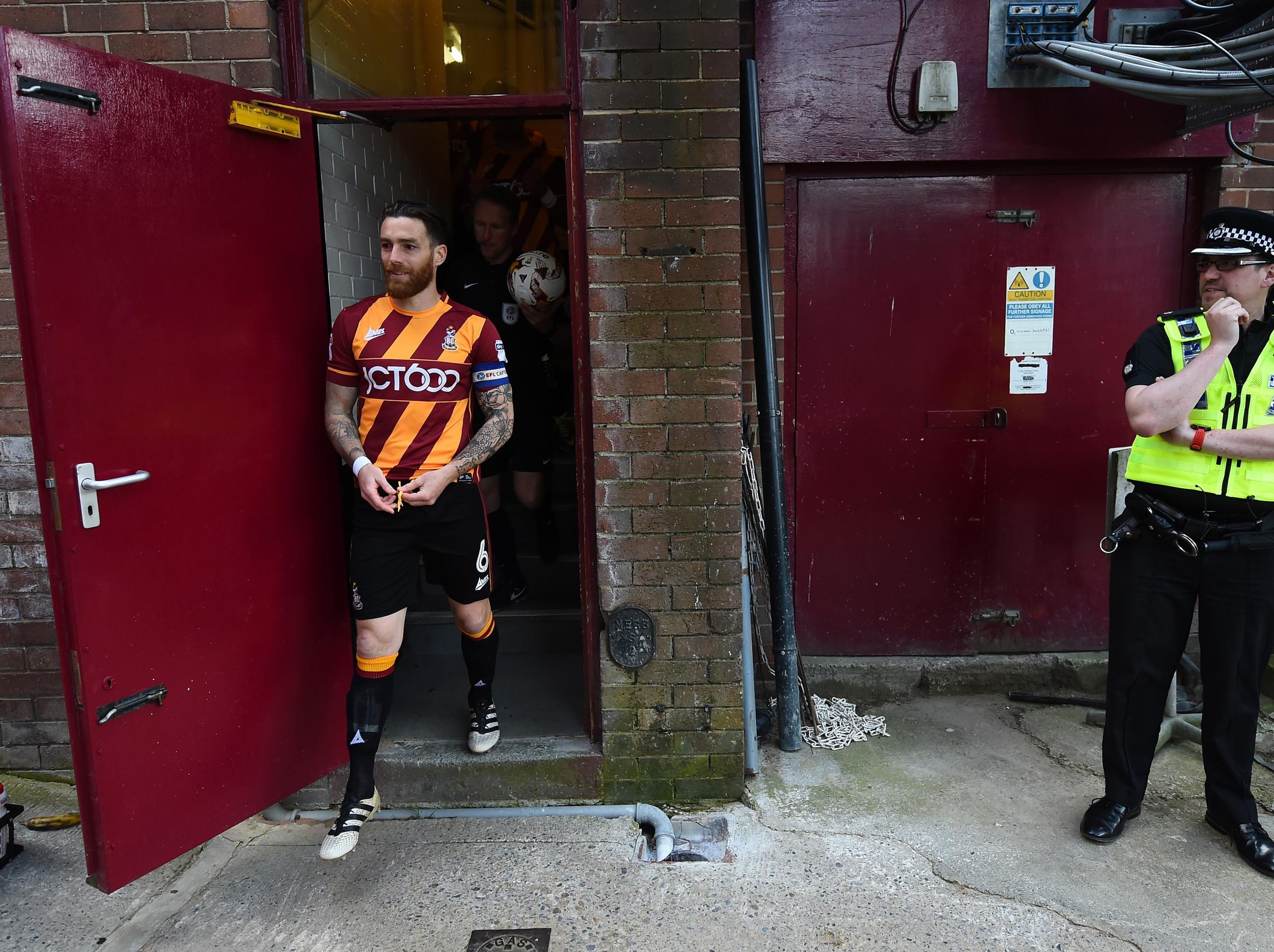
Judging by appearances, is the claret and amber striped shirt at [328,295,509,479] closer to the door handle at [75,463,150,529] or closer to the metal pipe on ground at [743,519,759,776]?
the door handle at [75,463,150,529]

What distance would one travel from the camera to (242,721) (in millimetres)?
2980

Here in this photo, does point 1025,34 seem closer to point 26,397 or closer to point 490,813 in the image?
point 490,813

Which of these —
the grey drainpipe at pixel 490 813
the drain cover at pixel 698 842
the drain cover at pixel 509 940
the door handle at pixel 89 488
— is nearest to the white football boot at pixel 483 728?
the grey drainpipe at pixel 490 813

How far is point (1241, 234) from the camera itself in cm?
275

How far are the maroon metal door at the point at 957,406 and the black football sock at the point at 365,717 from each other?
2074 millimetres

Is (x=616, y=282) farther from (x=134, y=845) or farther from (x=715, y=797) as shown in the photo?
(x=134, y=845)

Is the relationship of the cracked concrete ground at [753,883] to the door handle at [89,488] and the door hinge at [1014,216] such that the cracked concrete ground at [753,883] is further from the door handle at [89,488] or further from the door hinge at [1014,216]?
the door hinge at [1014,216]

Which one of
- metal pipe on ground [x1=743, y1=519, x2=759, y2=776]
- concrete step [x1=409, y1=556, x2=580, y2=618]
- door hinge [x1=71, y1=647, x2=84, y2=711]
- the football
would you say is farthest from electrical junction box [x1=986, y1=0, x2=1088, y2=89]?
door hinge [x1=71, y1=647, x2=84, y2=711]

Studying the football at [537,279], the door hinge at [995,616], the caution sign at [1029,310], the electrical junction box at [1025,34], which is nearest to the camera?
the electrical junction box at [1025,34]

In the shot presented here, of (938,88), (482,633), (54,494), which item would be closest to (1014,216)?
(938,88)

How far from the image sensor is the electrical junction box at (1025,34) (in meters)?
3.72

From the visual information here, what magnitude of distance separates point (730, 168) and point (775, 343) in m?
1.13

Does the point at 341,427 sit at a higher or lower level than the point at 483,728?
higher

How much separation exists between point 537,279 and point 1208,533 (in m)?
2.76
